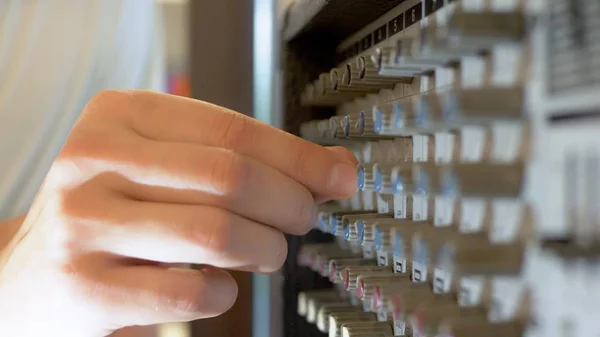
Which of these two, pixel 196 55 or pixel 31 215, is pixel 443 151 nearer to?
pixel 31 215

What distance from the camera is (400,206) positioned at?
303 millimetres

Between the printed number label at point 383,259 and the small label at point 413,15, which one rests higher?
the small label at point 413,15

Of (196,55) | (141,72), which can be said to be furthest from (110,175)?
(141,72)

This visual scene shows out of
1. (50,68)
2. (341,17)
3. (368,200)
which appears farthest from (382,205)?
(50,68)

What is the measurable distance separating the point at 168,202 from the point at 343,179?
0.31ft

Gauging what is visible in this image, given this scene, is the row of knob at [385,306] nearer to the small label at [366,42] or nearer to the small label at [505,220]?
the small label at [505,220]

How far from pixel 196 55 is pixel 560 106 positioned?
1.75ft

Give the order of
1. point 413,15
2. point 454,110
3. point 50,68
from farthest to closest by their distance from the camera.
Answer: point 50,68
point 413,15
point 454,110

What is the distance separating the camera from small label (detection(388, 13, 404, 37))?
31cm

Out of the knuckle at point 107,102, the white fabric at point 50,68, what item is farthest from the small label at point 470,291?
the white fabric at point 50,68

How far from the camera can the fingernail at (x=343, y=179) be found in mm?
315

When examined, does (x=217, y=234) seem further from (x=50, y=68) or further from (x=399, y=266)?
(x=50, y=68)

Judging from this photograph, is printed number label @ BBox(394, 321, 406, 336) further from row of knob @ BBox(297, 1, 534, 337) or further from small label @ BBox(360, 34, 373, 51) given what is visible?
small label @ BBox(360, 34, 373, 51)

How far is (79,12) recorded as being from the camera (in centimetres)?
90
